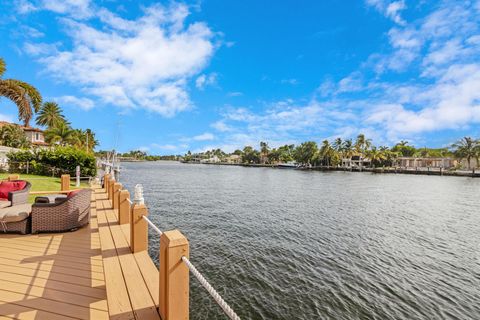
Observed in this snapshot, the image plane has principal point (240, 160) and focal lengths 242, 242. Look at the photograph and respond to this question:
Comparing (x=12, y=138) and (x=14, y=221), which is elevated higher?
(x=12, y=138)

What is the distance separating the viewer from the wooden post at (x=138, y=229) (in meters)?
3.94

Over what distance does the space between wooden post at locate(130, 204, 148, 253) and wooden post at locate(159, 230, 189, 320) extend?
180 cm

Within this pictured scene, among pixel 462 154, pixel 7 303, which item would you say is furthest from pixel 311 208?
pixel 462 154

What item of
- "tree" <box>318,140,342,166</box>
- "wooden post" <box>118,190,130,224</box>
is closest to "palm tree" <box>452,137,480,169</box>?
"tree" <box>318,140,342,166</box>

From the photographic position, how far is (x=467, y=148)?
76125 mm

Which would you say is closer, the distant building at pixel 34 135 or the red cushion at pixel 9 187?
the red cushion at pixel 9 187

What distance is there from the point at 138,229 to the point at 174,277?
197 centimetres

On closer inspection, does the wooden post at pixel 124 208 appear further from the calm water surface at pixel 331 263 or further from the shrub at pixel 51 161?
the shrub at pixel 51 161

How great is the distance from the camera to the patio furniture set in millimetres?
5297

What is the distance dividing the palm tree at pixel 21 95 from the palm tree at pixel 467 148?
104m

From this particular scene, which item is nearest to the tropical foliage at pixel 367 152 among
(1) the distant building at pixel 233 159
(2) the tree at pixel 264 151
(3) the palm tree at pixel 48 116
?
(2) the tree at pixel 264 151

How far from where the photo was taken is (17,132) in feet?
147

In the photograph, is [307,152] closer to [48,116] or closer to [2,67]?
[48,116]

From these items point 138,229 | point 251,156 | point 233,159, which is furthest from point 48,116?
point 233,159
